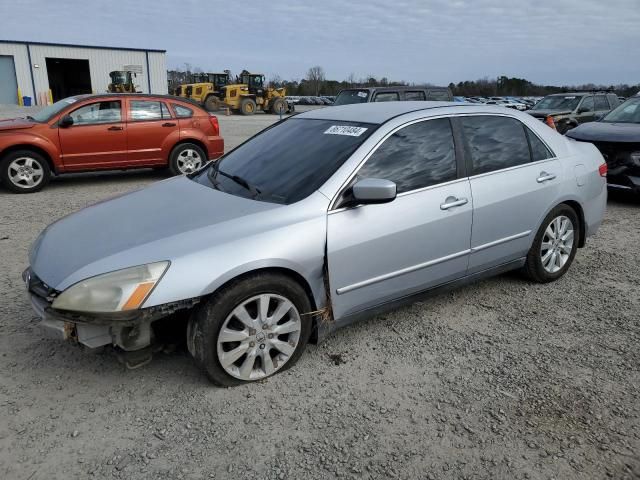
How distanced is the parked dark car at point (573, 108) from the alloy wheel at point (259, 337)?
12.7 meters

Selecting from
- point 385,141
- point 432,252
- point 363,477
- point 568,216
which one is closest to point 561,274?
point 568,216

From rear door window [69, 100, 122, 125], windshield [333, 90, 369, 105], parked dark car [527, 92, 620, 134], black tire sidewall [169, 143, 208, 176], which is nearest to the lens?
rear door window [69, 100, 122, 125]

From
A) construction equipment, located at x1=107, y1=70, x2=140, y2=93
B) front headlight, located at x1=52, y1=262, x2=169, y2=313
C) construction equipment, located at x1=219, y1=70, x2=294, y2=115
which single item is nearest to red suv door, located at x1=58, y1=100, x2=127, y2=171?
front headlight, located at x1=52, y1=262, x2=169, y2=313

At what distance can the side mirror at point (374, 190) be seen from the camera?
3.05 meters

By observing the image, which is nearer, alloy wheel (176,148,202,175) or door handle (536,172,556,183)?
door handle (536,172,556,183)

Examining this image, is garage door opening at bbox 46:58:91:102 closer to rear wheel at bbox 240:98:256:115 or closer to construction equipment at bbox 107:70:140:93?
construction equipment at bbox 107:70:140:93

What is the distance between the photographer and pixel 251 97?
112 feet

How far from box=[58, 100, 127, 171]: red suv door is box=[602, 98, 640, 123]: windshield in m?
8.30

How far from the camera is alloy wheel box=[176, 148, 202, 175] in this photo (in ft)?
31.0

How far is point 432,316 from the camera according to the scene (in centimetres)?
397

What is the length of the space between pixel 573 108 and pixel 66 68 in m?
38.8

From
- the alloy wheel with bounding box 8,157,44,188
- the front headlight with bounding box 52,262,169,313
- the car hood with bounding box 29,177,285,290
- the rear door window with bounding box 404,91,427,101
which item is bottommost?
the alloy wheel with bounding box 8,157,44,188

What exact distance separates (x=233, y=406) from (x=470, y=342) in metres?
1.69

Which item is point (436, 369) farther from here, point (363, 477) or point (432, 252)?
point (363, 477)
